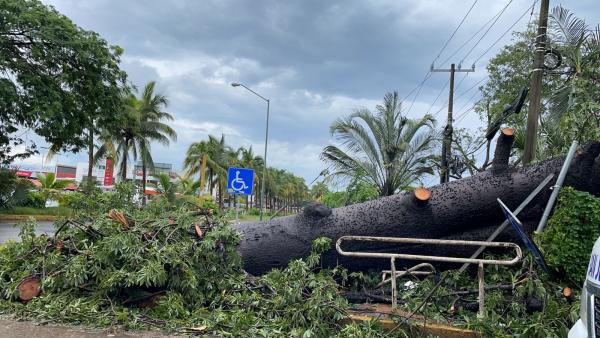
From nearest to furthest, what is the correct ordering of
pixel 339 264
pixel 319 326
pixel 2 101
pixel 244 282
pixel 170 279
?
1. pixel 319 326
2. pixel 170 279
3. pixel 244 282
4. pixel 339 264
5. pixel 2 101

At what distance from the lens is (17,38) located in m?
16.1

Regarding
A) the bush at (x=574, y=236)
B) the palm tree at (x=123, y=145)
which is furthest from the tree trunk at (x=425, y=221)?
the palm tree at (x=123, y=145)

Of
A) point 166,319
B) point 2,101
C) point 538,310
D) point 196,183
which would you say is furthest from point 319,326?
point 196,183

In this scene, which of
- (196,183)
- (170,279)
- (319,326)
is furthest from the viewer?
(196,183)

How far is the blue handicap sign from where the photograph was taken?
42.6 feet

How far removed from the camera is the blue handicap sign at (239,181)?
12984 mm

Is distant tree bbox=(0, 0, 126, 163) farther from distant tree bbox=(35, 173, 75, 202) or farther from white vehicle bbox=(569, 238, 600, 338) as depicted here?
white vehicle bbox=(569, 238, 600, 338)

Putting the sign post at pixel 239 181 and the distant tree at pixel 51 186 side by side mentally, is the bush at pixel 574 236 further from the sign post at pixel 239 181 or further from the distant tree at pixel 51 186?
the distant tree at pixel 51 186

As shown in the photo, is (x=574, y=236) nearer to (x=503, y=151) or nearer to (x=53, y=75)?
(x=503, y=151)

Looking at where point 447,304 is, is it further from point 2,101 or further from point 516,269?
point 2,101

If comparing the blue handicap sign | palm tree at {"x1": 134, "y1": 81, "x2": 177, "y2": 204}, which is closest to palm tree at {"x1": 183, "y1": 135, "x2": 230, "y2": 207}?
palm tree at {"x1": 134, "y1": 81, "x2": 177, "y2": 204}

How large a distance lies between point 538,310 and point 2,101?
16047mm

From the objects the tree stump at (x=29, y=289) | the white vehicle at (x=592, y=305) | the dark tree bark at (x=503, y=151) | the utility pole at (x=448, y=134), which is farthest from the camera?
the utility pole at (x=448, y=134)

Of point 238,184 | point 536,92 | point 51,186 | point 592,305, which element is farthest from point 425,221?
point 51,186
